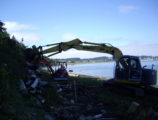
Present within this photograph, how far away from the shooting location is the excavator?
12.8 meters

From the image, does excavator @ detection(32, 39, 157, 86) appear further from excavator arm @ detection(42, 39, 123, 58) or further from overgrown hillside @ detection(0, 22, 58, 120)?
overgrown hillside @ detection(0, 22, 58, 120)

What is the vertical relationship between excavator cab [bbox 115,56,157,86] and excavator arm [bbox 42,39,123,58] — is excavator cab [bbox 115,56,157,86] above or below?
below

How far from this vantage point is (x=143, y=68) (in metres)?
13.2

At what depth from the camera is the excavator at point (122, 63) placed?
42.1 ft

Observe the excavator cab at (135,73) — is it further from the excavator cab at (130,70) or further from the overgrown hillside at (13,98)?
the overgrown hillside at (13,98)

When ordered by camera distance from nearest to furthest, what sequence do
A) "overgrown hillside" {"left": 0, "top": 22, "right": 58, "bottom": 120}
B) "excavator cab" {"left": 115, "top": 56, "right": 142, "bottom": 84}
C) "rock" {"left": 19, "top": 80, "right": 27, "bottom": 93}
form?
"overgrown hillside" {"left": 0, "top": 22, "right": 58, "bottom": 120} < "rock" {"left": 19, "top": 80, "right": 27, "bottom": 93} < "excavator cab" {"left": 115, "top": 56, "right": 142, "bottom": 84}

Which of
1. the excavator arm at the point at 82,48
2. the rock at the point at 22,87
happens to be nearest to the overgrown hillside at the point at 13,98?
the rock at the point at 22,87

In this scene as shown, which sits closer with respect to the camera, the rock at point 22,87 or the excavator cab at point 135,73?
the rock at point 22,87

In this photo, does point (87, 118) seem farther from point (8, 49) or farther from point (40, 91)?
point (8, 49)

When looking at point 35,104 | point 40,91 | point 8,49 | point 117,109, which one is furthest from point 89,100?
point 8,49

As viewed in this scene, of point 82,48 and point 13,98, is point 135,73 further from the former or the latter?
point 13,98

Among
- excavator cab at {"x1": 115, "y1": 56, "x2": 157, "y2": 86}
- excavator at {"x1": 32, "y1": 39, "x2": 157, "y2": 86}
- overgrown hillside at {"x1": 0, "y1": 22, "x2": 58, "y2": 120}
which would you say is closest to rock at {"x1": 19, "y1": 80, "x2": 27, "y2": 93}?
overgrown hillside at {"x1": 0, "y1": 22, "x2": 58, "y2": 120}

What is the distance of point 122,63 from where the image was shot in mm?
13281

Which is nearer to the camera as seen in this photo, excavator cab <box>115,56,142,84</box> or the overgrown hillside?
the overgrown hillside
